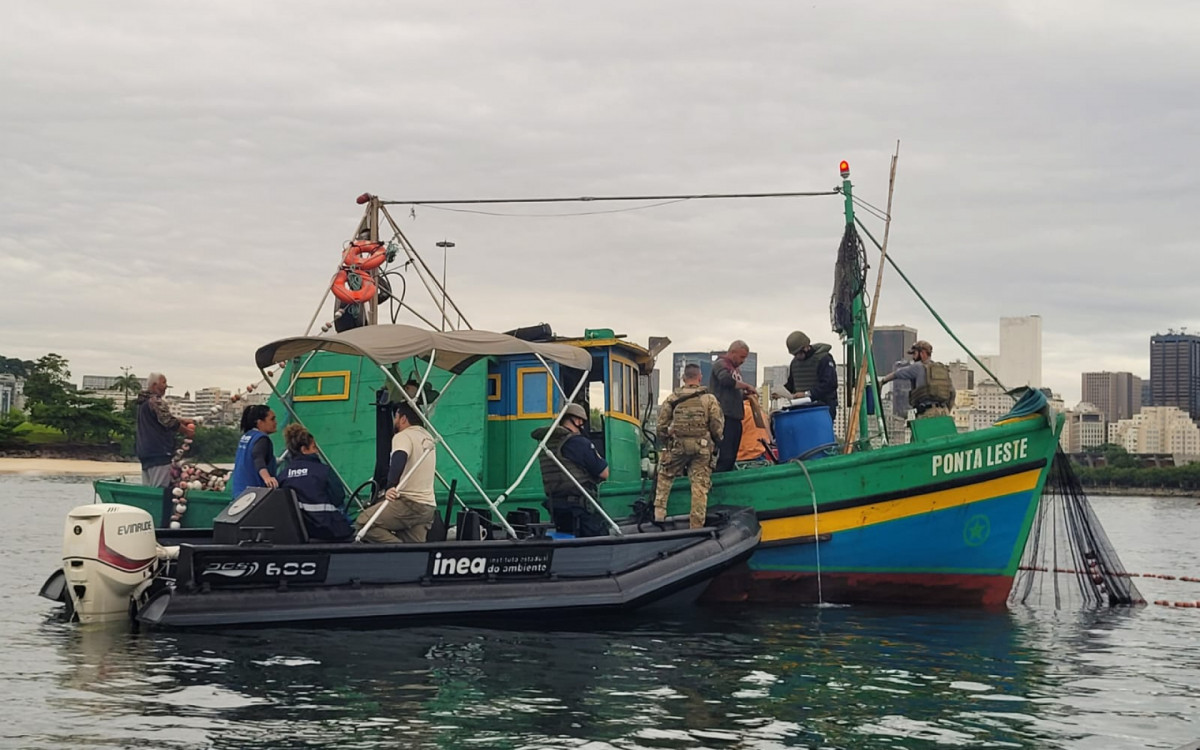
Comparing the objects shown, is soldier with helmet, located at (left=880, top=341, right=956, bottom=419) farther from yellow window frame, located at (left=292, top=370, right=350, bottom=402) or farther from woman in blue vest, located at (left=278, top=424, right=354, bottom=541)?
woman in blue vest, located at (left=278, top=424, right=354, bottom=541)

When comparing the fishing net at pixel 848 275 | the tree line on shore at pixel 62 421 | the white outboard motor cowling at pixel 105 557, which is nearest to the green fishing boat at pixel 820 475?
the fishing net at pixel 848 275

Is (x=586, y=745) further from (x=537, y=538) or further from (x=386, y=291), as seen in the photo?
(x=386, y=291)

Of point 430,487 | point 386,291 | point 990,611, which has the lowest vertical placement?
point 990,611

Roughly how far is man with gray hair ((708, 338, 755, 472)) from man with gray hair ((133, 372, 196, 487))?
20.6ft

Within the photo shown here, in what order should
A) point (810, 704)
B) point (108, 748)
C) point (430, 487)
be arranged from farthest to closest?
1. point (430, 487)
2. point (810, 704)
3. point (108, 748)

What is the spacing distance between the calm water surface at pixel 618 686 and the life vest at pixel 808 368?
297 centimetres

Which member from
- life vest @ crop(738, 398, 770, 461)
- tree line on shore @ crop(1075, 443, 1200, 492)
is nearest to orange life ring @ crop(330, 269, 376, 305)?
life vest @ crop(738, 398, 770, 461)

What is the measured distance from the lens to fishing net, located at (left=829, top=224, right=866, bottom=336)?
49.8 ft

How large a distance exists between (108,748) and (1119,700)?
6.89m

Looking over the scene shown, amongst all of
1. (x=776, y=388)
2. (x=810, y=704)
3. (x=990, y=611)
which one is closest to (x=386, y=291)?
(x=776, y=388)

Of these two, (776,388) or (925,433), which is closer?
(925,433)

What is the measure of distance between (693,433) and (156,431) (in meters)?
6.60

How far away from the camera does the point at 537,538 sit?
488 inches

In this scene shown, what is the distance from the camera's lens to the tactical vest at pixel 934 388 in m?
14.7
